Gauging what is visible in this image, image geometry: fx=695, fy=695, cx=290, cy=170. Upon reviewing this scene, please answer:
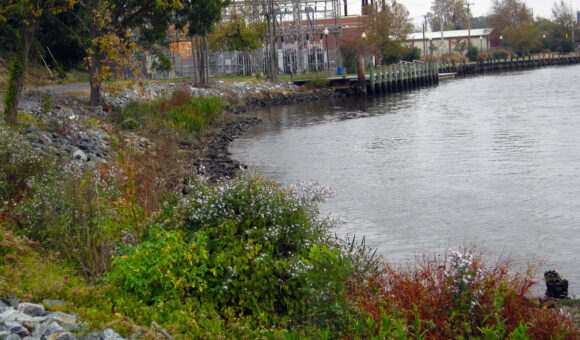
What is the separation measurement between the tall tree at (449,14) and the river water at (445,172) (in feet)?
353

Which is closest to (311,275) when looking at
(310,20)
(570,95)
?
(570,95)

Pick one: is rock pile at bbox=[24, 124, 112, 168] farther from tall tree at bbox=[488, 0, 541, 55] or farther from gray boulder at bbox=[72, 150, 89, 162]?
tall tree at bbox=[488, 0, 541, 55]

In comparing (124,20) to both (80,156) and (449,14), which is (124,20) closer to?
(80,156)

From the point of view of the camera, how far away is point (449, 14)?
150 metres

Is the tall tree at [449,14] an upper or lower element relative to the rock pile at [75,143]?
upper

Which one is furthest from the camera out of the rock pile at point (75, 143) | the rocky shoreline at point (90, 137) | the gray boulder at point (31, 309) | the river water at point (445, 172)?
the rocky shoreline at point (90, 137)

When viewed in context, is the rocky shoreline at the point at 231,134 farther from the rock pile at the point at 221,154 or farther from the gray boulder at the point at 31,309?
the gray boulder at the point at 31,309

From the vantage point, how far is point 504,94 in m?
49.3

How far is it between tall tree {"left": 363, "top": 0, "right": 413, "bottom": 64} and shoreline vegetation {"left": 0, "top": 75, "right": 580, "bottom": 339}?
6837 centimetres

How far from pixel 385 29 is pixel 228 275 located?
234ft

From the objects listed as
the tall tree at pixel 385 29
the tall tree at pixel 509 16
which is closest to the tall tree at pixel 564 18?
the tall tree at pixel 509 16

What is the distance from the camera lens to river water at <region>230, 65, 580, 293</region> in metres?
13.0

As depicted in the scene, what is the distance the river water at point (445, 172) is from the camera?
12961 mm

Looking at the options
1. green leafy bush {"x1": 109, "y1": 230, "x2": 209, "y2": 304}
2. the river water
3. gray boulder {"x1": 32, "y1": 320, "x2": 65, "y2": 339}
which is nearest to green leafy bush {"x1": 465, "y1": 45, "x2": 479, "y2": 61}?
the river water
